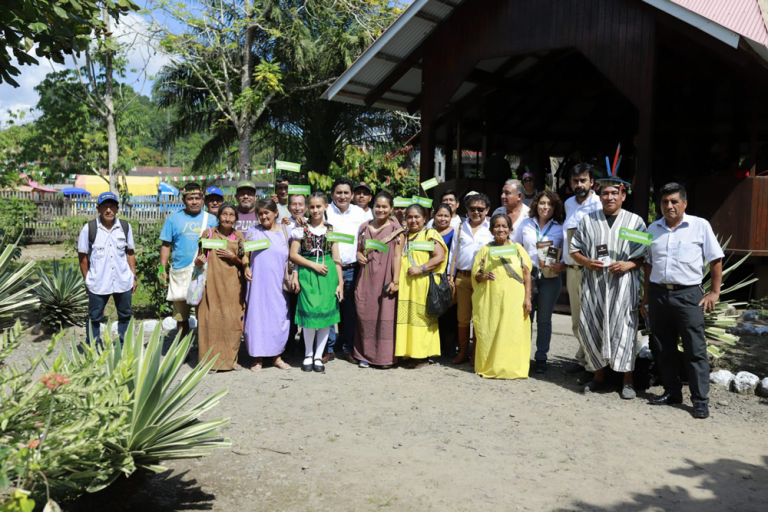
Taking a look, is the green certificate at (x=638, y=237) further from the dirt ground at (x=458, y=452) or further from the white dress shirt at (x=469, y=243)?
the white dress shirt at (x=469, y=243)

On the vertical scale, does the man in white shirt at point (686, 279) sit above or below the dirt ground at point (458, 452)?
above

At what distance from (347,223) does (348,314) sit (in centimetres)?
101

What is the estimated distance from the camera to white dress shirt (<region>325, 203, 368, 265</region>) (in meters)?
6.96

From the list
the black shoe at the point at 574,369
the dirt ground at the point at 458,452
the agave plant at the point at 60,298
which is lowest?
the dirt ground at the point at 458,452

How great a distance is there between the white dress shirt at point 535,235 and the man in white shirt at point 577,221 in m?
0.12

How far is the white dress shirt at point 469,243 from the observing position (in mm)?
6691

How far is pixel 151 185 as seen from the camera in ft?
151

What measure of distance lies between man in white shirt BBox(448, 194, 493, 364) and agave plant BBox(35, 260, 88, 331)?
16.9 feet

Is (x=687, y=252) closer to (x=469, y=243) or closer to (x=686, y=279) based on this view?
(x=686, y=279)

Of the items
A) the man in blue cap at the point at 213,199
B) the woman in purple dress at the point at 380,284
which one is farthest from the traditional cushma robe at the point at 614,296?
the man in blue cap at the point at 213,199

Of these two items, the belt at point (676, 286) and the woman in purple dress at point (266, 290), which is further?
the woman in purple dress at point (266, 290)

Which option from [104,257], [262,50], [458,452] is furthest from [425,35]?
[262,50]

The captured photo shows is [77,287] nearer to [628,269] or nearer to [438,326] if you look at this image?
[438,326]

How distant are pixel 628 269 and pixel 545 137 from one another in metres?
10.0
